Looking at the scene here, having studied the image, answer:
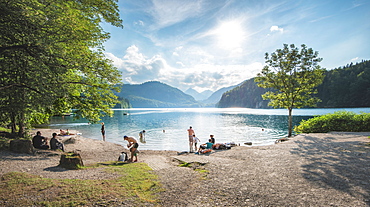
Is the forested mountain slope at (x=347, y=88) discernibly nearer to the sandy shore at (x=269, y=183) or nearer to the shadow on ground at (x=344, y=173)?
the shadow on ground at (x=344, y=173)

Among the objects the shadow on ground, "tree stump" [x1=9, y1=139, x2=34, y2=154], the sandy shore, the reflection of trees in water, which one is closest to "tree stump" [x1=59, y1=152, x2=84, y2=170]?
the sandy shore

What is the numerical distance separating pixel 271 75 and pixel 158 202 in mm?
29126

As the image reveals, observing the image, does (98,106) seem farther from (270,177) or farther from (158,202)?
(270,177)

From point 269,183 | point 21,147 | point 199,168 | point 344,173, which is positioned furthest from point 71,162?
point 344,173

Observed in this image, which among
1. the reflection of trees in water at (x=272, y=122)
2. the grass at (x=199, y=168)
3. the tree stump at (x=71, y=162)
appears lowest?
the reflection of trees in water at (x=272, y=122)

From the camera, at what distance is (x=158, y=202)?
676 cm

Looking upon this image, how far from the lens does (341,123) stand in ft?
89.1

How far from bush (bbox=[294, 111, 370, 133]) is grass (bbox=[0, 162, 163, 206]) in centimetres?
2991

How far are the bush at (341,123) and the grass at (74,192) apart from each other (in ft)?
98.1

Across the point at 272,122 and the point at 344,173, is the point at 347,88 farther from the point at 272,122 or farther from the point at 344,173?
the point at 344,173

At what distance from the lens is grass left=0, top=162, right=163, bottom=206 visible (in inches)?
247

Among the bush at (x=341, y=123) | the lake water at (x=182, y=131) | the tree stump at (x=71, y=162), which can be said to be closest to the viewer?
the tree stump at (x=71, y=162)

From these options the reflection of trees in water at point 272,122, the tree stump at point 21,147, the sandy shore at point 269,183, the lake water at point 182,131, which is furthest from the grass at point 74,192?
the reflection of trees in water at point 272,122

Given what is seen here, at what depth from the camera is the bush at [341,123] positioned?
25297 mm
